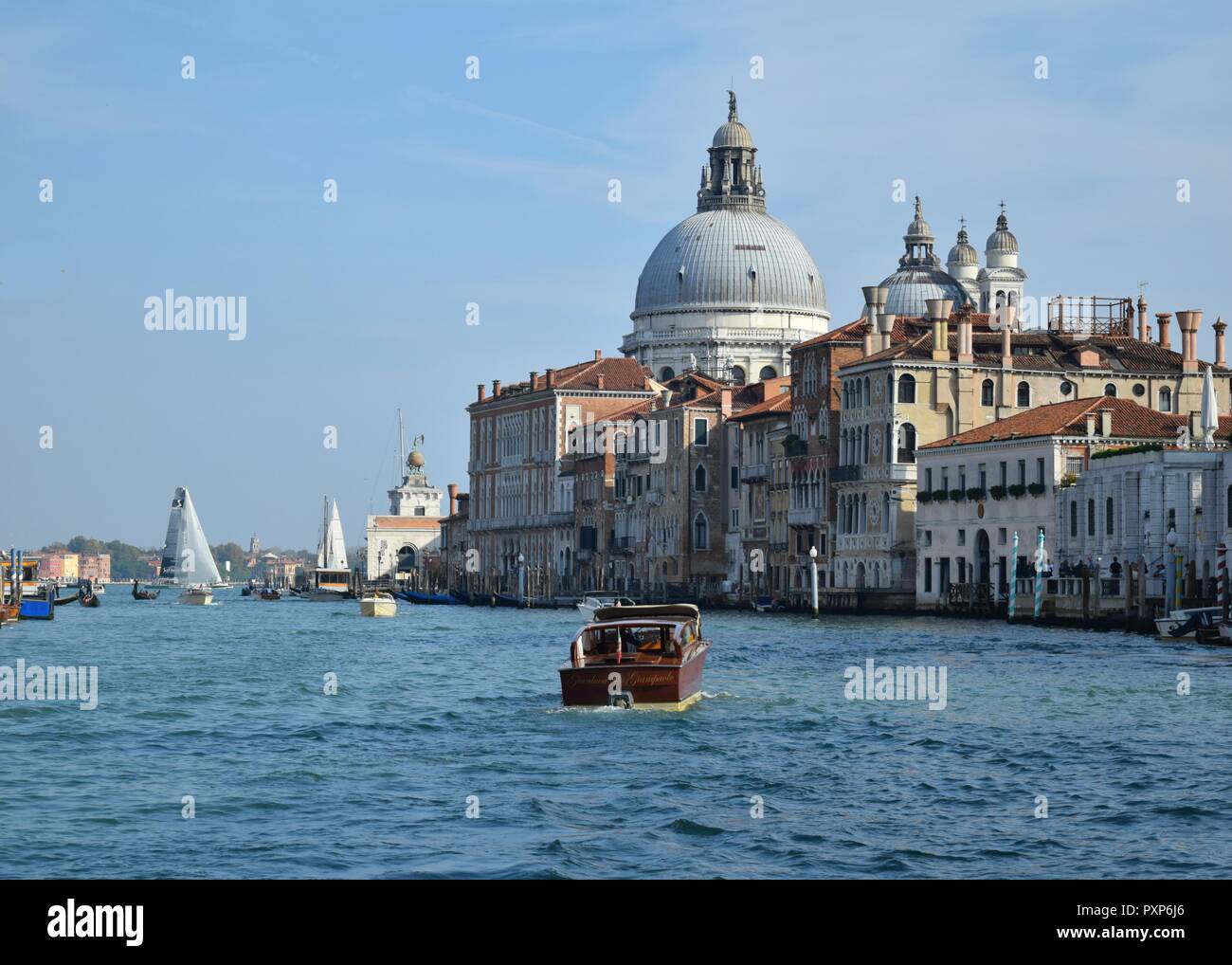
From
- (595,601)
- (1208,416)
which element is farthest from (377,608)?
(1208,416)

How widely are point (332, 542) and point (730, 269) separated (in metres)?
41.3

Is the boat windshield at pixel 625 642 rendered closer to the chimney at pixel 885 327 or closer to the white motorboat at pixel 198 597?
the chimney at pixel 885 327

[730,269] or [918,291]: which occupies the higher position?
[730,269]

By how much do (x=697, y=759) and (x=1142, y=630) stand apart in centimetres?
2963

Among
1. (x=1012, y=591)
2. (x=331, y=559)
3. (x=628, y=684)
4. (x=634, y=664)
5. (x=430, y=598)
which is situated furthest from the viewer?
(x=331, y=559)

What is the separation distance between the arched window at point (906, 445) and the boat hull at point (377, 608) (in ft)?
75.6

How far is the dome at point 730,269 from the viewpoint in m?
123

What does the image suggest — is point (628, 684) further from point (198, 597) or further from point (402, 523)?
point (402, 523)

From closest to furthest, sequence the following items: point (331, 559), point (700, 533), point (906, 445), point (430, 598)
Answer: point (906, 445) → point (700, 533) → point (430, 598) → point (331, 559)

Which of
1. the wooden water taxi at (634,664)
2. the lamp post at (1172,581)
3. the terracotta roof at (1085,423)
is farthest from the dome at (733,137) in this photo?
the wooden water taxi at (634,664)

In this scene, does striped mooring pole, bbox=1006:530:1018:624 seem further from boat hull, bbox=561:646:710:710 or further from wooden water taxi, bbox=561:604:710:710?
boat hull, bbox=561:646:710:710

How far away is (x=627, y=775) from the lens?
2016 centimetres

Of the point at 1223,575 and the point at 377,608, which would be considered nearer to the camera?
the point at 1223,575
